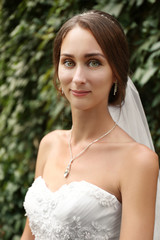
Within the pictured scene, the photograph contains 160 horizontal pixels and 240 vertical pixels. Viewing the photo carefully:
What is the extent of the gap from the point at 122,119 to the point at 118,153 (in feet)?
1.16

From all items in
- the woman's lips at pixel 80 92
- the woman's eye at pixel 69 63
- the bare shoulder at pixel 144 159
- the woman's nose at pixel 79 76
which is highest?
the woman's eye at pixel 69 63

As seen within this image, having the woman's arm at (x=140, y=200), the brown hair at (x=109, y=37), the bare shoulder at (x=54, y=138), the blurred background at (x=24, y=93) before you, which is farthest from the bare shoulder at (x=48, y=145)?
the blurred background at (x=24, y=93)

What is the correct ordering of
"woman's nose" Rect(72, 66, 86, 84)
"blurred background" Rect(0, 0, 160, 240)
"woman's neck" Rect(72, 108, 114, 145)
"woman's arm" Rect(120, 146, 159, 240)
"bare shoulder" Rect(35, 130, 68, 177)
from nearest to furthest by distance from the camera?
"woman's arm" Rect(120, 146, 159, 240), "woman's nose" Rect(72, 66, 86, 84), "woman's neck" Rect(72, 108, 114, 145), "bare shoulder" Rect(35, 130, 68, 177), "blurred background" Rect(0, 0, 160, 240)

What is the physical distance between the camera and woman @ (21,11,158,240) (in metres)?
1.74

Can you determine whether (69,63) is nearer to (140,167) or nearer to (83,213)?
(140,167)

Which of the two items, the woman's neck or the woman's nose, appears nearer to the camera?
the woman's nose

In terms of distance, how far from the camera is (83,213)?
187 cm

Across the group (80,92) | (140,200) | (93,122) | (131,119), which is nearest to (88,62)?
(80,92)

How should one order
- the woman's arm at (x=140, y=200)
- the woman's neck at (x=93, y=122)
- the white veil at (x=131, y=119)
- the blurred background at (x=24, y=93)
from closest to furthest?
the woman's arm at (x=140, y=200) → the woman's neck at (x=93, y=122) → the white veil at (x=131, y=119) → the blurred background at (x=24, y=93)

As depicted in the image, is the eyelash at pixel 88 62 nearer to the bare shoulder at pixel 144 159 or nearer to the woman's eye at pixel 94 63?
the woman's eye at pixel 94 63

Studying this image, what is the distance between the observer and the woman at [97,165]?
5.72ft

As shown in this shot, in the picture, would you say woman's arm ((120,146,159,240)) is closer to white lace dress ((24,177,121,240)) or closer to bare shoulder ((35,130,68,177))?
white lace dress ((24,177,121,240))

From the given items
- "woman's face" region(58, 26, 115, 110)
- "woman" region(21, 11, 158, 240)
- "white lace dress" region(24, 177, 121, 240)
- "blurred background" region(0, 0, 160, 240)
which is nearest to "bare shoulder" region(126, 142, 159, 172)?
"woman" region(21, 11, 158, 240)

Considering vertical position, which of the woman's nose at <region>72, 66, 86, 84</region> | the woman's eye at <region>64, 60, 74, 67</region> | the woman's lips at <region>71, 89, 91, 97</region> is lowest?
the woman's lips at <region>71, 89, 91, 97</region>
